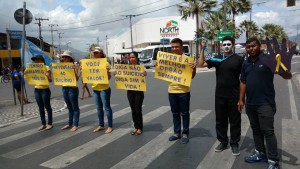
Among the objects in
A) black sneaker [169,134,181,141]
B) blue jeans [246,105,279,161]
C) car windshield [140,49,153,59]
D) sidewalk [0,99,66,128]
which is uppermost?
car windshield [140,49,153,59]

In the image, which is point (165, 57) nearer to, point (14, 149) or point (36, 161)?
point (36, 161)

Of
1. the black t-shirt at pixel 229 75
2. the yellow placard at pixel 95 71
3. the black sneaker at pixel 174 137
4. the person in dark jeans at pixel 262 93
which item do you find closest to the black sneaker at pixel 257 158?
the person in dark jeans at pixel 262 93

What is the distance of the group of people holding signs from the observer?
13.4ft

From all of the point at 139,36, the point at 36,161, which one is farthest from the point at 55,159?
the point at 139,36

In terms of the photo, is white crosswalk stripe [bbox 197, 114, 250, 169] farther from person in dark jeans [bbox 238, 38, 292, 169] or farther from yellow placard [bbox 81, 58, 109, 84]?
yellow placard [bbox 81, 58, 109, 84]

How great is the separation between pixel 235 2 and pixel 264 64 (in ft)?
115

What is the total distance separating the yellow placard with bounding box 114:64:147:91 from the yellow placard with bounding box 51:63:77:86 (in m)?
1.10

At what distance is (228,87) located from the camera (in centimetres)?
472

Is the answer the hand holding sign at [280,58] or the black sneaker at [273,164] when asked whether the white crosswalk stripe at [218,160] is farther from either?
the hand holding sign at [280,58]

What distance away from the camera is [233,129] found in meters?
4.86

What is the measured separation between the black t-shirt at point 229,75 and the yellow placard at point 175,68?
82 cm

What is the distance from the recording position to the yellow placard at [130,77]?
630 cm

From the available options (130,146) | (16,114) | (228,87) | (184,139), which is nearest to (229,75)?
(228,87)

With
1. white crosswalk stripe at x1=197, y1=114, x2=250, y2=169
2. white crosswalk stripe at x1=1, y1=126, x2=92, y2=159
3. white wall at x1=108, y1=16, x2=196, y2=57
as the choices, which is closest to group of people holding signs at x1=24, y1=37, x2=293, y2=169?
white crosswalk stripe at x1=197, y1=114, x2=250, y2=169
